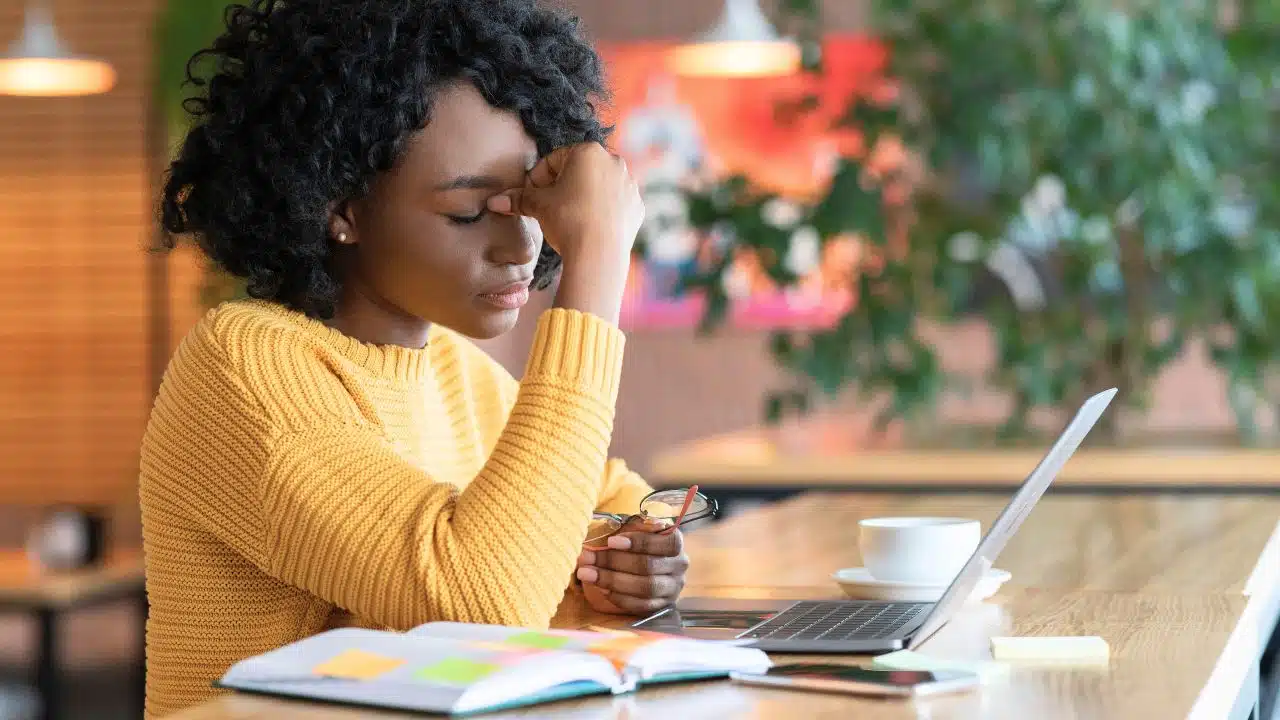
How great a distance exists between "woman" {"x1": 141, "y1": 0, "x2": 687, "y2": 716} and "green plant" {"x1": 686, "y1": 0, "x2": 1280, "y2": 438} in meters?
2.60

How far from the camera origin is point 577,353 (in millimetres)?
1305

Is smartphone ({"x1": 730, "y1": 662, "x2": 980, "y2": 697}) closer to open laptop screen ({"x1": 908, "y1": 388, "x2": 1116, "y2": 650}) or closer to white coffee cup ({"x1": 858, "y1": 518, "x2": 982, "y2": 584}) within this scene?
open laptop screen ({"x1": 908, "y1": 388, "x2": 1116, "y2": 650})

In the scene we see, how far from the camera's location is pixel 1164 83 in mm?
4062

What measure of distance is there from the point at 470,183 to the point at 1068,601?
1.97 feet

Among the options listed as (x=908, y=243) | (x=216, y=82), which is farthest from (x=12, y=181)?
(x=216, y=82)

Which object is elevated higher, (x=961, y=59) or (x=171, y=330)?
(x=961, y=59)

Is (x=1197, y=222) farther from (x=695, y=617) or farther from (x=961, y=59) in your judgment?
(x=695, y=617)

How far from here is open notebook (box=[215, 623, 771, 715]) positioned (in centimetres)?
98

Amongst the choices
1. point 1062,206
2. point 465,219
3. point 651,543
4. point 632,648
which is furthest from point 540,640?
point 1062,206

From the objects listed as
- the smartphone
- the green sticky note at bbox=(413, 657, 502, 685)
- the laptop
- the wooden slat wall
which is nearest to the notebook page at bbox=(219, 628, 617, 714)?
the green sticky note at bbox=(413, 657, 502, 685)

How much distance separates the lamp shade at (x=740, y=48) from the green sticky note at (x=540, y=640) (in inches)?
132

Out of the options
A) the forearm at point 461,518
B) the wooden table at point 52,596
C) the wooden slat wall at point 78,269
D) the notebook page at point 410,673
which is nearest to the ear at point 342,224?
the forearm at point 461,518

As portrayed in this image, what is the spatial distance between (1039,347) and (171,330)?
2953 mm

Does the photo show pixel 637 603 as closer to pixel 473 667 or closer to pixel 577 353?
pixel 577 353
